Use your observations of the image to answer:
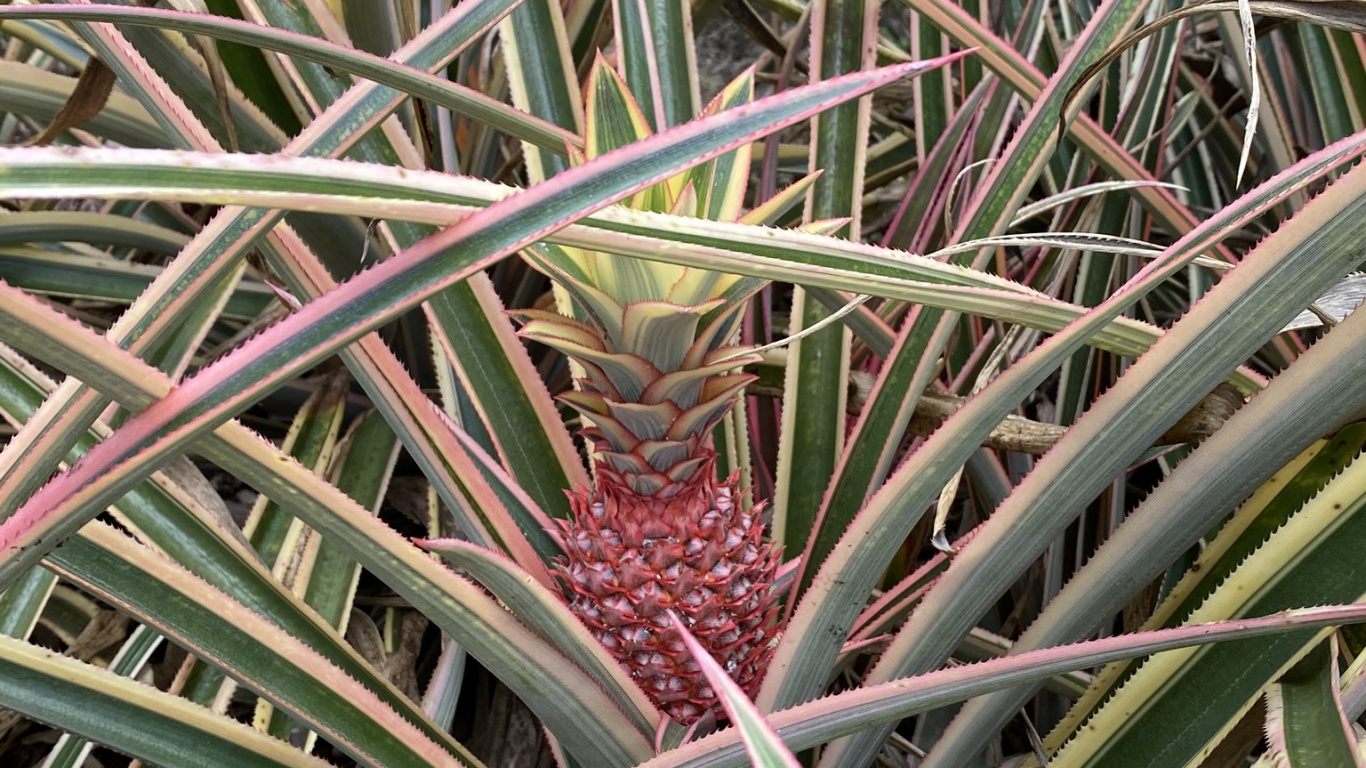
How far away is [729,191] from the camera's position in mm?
506

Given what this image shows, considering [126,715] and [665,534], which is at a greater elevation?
[665,534]

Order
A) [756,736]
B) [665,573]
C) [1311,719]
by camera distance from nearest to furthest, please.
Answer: [756,736], [1311,719], [665,573]

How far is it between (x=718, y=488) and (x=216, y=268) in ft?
0.94

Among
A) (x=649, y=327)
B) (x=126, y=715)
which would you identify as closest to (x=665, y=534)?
(x=649, y=327)

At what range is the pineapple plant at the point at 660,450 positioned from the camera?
0.47 metres

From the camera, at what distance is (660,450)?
1.72 ft

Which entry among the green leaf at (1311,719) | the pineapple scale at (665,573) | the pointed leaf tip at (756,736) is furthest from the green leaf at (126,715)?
the green leaf at (1311,719)

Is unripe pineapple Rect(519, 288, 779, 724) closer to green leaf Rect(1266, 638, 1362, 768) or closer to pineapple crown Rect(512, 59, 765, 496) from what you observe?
pineapple crown Rect(512, 59, 765, 496)

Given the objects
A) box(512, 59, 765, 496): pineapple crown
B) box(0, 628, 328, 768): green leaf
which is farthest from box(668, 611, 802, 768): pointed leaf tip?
box(0, 628, 328, 768): green leaf

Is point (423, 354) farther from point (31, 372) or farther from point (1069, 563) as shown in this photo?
point (1069, 563)

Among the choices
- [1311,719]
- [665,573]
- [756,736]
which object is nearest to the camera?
[756,736]

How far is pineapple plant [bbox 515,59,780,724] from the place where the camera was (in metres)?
0.47

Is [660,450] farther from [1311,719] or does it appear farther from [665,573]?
[1311,719]

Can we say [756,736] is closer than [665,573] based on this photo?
Yes
